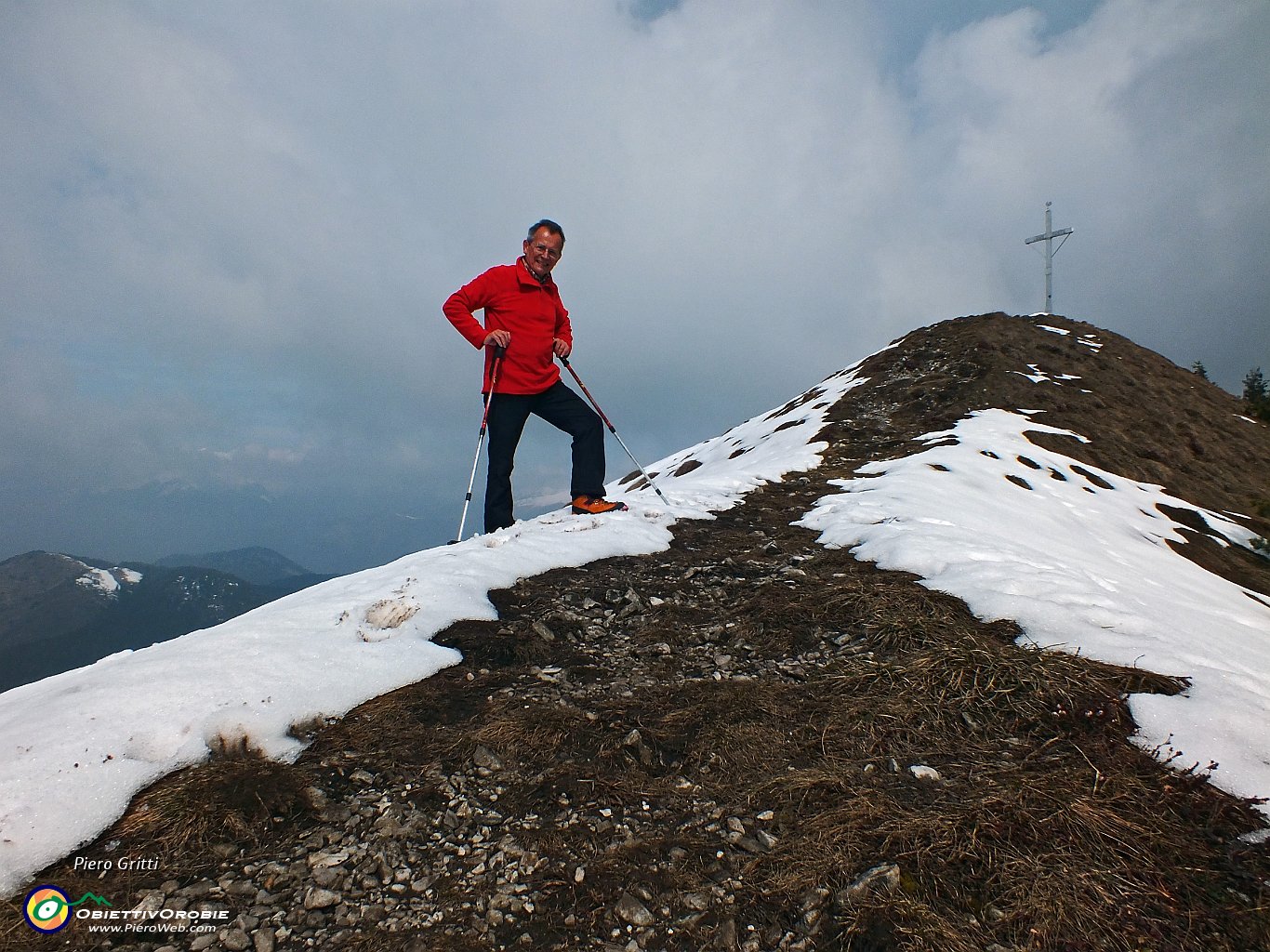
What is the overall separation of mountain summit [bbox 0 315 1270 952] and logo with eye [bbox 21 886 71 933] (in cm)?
13

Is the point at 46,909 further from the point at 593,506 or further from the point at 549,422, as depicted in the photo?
the point at 549,422

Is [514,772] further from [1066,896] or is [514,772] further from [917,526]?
[917,526]

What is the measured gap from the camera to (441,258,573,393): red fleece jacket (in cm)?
→ 941

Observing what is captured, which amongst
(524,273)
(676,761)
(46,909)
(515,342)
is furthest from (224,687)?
(524,273)

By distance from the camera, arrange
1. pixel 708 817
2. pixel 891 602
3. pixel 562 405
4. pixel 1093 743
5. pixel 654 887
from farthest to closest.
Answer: pixel 562 405 → pixel 891 602 → pixel 1093 743 → pixel 708 817 → pixel 654 887

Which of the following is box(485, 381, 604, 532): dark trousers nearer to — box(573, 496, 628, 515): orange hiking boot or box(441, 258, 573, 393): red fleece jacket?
box(573, 496, 628, 515): orange hiking boot

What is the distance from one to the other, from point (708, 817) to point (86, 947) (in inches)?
116

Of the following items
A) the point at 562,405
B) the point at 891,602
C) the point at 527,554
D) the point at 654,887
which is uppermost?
the point at 562,405

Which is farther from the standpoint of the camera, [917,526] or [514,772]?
→ [917,526]

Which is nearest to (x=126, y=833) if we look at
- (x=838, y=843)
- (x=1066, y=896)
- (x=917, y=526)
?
(x=838, y=843)

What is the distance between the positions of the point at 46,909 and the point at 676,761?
3.25 m

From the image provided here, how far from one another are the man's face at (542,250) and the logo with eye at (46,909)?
8.48 meters

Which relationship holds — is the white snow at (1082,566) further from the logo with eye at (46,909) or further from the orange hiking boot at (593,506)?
the logo with eye at (46,909)

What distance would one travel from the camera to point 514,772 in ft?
13.0
